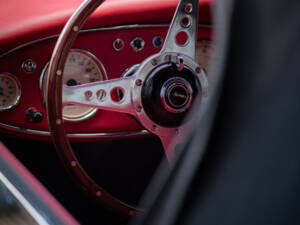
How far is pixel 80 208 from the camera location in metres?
1.26

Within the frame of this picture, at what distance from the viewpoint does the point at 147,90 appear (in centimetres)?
92

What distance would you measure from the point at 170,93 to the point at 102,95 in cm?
19

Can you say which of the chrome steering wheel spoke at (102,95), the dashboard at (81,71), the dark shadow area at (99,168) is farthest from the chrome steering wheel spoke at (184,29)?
the dark shadow area at (99,168)

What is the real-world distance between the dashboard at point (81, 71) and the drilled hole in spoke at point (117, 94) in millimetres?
215

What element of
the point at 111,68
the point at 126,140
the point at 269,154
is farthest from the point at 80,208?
the point at 269,154

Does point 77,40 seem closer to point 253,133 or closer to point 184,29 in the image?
point 184,29

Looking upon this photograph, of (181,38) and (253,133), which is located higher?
(181,38)

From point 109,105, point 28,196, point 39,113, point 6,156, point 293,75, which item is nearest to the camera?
point 293,75

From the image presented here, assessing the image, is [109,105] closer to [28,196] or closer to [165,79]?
[165,79]

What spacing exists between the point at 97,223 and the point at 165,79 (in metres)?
0.60

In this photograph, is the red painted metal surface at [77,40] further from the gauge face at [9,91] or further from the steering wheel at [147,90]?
the steering wheel at [147,90]

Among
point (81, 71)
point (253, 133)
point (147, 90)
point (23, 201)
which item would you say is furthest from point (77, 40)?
point (253, 133)

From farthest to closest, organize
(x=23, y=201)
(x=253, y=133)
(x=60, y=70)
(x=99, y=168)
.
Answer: (x=99, y=168) < (x=60, y=70) < (x=23, y=201) < (x=253, y=133)

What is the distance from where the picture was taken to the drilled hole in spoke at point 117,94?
35.9 inches
